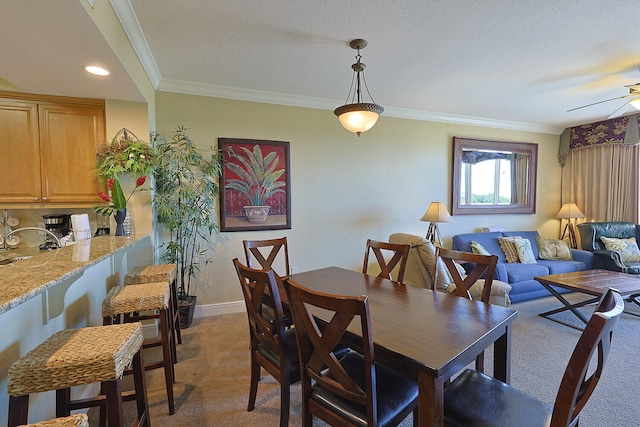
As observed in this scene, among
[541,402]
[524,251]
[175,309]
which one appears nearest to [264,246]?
[175,309]

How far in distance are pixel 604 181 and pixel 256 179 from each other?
18.2 feet

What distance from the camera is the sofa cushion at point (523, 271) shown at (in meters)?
3.70

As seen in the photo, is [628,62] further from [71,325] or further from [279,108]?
[71,325]

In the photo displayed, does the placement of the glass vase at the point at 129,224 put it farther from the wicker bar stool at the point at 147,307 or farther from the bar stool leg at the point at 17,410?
the bar stool leg at the point at 17,410

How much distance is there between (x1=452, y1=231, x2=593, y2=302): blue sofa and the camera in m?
3.71

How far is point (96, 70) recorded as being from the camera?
2.14m

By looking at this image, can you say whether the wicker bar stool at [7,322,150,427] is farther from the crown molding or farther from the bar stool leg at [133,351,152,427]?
the crown molding

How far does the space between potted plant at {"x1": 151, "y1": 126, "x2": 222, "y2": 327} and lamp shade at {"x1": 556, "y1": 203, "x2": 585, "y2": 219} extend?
550 cm

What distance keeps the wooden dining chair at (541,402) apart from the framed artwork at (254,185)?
2.67 meters

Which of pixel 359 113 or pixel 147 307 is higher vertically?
pixel 359 113

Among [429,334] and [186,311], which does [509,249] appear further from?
[186,311]

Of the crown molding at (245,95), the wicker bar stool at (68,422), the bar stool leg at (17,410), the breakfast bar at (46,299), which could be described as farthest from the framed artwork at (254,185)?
the wicker bar stool at (68,422)

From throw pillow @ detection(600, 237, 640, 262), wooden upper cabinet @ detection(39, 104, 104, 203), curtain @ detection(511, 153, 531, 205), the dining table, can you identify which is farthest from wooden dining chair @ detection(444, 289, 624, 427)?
curtain @ detection(511, 153, 531, 205)

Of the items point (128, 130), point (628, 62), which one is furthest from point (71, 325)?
point (628, 62)
